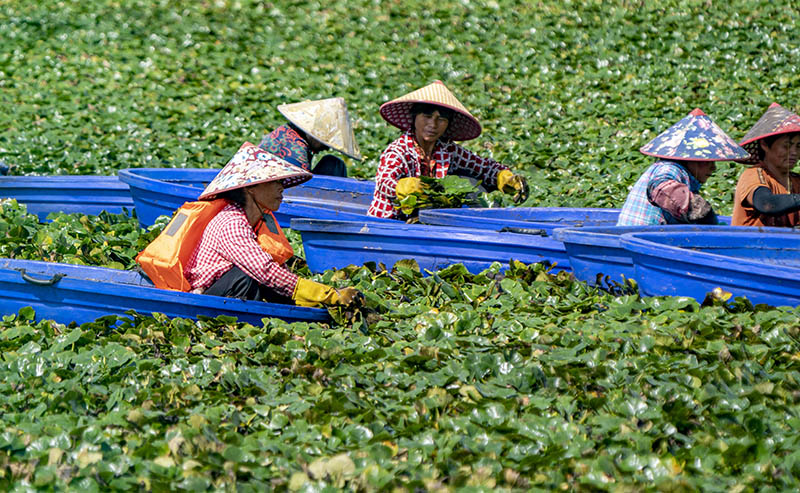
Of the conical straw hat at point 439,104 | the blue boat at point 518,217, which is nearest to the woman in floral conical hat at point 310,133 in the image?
the conical straw hat at point 439,104

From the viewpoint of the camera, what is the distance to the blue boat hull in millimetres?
5754

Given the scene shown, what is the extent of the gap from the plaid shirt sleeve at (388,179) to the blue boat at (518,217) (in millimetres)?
273

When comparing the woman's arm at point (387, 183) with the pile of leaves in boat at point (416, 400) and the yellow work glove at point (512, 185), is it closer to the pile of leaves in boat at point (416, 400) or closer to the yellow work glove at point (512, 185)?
the yellow work glove at point (512, 185)

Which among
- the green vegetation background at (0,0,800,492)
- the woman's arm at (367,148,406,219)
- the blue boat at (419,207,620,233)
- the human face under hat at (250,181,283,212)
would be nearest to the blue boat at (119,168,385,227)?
the woman's arm at (367,148,406,219)

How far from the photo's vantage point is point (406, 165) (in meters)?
6.99

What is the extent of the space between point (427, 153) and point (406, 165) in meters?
0.32

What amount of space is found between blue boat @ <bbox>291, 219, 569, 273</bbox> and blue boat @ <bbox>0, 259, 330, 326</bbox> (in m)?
1.39

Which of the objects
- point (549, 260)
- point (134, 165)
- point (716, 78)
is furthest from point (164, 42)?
point (549, 260)

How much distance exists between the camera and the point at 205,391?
416 cm

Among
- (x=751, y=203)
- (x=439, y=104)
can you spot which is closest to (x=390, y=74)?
(x=439, y=104)

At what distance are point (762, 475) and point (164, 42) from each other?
41.5 feet

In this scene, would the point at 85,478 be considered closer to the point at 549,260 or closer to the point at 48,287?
the point at 48,287

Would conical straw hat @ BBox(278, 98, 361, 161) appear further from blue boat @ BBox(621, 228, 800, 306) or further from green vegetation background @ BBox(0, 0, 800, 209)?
blue boat @ BBox(621, 228, 800, 306)

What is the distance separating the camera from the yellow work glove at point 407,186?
6.92 meters
